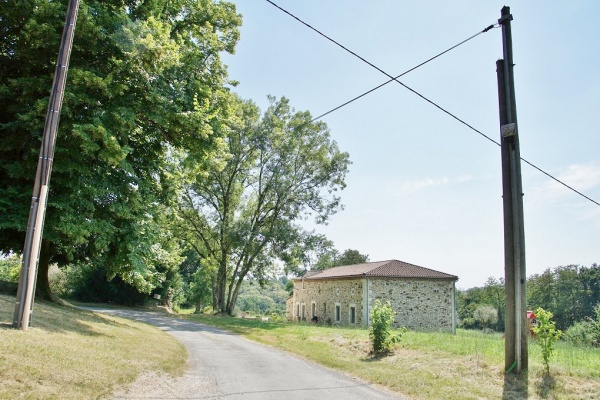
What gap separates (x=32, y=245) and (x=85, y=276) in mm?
36506

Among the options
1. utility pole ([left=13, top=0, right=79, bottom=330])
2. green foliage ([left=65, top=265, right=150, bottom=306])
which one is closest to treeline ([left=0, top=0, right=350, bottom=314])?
utility pole ([left=13, top=0, right=79, bottom=330])

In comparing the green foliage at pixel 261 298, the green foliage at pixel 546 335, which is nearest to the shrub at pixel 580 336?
the green foliage at pixel 546 335

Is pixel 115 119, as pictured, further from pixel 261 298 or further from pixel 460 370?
pixel 261 298

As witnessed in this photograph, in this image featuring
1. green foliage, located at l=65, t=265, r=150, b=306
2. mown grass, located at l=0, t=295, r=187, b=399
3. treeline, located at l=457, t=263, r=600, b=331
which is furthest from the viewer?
treeline, located at l=457, t=263, r=600, b=331

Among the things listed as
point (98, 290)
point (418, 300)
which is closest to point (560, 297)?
point (418, 300)

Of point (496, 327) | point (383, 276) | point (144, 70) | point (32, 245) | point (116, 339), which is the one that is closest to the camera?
point (32, 245)

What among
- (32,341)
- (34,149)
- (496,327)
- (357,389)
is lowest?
(496,327)

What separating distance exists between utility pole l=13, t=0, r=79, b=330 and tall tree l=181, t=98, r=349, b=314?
→ 2173 centimetres

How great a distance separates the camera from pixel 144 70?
41.3ft

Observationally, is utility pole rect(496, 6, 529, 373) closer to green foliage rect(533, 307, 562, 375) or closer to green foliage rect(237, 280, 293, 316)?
green foliage rect(533, 307, 562, 375)

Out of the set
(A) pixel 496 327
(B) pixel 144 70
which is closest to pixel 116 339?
(B) pixel 144 70

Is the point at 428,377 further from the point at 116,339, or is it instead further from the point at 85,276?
the point at 85,276

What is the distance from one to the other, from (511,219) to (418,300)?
23158 mm

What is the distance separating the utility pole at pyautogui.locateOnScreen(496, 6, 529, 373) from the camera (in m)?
8.47
